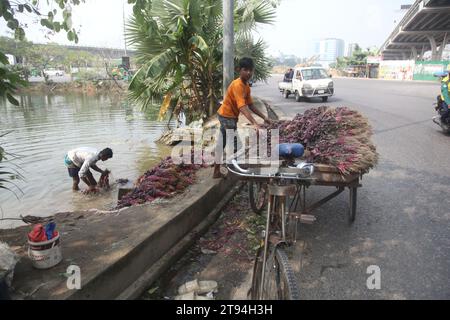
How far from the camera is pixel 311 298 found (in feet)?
9.90

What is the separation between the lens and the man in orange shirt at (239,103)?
14.3 feet

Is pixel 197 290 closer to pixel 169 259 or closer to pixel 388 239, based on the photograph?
pixel 169 259

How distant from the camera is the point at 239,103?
4383mm

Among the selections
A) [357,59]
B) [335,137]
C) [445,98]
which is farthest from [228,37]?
[357,59]

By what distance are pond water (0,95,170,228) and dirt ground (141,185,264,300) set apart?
2.30 metres

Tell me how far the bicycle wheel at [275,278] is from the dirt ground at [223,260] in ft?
1.69

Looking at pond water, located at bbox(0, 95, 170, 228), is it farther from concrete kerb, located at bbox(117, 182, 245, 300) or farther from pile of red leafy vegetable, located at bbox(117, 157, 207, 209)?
concrete kerb, located at bbox(117, 182, 245, 300)

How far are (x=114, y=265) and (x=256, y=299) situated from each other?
48.3 inches

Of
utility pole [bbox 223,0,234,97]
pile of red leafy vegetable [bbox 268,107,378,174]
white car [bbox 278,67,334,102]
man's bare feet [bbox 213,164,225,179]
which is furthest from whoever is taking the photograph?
white car [bbox 278,67,334,102]

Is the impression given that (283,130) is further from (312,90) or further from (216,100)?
(312,90)

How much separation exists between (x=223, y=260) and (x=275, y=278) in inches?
52.2

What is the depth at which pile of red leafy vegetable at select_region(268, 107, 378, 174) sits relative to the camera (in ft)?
12.3

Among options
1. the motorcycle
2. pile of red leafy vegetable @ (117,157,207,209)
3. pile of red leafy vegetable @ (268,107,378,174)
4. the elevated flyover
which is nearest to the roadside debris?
pile of red leafy vegetable @ (117,157,207,209)
